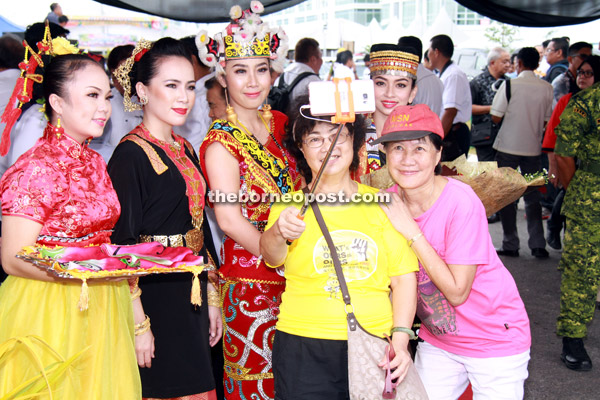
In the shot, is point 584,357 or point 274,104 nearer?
point 584,357

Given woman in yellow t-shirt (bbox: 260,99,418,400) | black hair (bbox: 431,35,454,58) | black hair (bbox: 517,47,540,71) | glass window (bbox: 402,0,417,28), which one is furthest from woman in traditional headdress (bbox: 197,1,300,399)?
glass window (bbox: 402,0,417,28)

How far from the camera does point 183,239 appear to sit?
2391 millimetres

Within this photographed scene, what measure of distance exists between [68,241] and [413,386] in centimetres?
133

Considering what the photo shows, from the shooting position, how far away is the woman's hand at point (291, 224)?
1805 millimetres

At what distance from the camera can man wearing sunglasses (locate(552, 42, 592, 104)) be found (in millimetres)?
6738

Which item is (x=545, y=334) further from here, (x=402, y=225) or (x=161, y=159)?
(x=161, y=159)

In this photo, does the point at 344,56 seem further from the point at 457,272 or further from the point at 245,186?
the point at 457,272

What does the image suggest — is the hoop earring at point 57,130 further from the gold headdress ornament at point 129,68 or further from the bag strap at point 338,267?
the bag strap at point 338,267

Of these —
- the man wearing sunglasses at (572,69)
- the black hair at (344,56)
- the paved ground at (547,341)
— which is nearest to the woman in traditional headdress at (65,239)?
the paved ground at (547,341)

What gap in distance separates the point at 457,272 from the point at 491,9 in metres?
3.41

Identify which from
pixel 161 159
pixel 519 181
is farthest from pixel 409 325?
pixel 161 159

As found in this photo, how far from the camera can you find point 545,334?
4.35m

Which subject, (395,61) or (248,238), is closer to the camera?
(248,238)

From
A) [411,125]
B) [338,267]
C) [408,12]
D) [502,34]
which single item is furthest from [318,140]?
[408,12]
